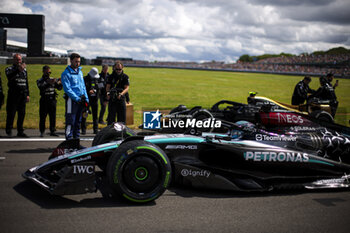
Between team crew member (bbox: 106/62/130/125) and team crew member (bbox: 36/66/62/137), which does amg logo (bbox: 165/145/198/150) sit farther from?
team crew member (bbox: 36/66/62/137)

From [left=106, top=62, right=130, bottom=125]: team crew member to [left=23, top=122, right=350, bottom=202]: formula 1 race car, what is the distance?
9.44 feet

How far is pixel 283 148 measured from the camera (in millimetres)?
4344

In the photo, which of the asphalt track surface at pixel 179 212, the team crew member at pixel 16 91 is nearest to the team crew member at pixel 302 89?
the asphalt track surface at pixel 179 212

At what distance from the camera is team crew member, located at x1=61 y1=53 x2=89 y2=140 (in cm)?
574

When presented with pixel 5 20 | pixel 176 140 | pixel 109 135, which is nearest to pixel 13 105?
pixel 109 135

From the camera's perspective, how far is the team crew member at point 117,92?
23.4 feet

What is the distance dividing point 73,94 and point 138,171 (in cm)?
278

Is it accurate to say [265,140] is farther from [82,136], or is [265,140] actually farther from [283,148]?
[82,136]

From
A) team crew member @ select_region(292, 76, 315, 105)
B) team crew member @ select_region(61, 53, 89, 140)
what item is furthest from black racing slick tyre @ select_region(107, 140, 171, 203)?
team crew member @ select_region(292, 76, 315, 105)

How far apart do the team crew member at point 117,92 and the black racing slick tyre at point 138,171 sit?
3619 millimetres

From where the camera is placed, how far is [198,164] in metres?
4.05

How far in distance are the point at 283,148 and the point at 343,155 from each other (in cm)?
115

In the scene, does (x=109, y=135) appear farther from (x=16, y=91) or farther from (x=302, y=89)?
(x=302, y=89)

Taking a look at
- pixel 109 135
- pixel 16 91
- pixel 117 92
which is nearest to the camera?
pixel 109 135
